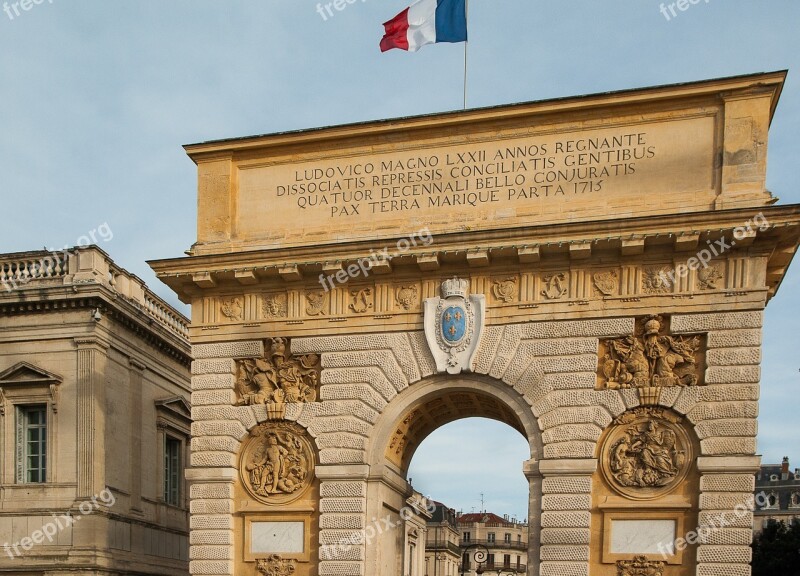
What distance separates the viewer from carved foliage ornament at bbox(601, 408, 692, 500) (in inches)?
673

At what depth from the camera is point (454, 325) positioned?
18453 millimetres

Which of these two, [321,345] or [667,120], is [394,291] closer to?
[321,345]

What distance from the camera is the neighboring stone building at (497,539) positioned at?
101438 mm

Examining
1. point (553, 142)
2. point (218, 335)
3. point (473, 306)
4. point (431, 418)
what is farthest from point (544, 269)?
point (218, 335)

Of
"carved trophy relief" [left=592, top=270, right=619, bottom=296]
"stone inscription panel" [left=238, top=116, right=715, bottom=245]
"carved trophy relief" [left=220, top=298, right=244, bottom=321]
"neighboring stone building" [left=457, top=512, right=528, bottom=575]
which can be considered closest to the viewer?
"carved trophy relief" [left=592, top=270, right=619, bottom=296]

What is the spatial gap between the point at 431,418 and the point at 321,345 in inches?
123

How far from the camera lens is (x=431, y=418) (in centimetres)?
2053

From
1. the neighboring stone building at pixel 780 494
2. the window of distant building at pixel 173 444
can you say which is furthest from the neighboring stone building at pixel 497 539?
the window of distant building at pixel 173 444

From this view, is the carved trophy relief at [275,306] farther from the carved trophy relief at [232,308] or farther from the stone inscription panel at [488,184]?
the stone inscription panel at [488,184]

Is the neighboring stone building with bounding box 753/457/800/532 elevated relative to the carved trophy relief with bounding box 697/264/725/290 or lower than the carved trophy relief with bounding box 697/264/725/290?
lower

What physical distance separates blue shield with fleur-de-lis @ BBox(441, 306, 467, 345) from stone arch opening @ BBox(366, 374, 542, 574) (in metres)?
0.78

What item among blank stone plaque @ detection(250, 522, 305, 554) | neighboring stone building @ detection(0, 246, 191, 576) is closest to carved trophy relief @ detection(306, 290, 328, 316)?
blank stone plaque @ detection(250, 522, 305, 554)

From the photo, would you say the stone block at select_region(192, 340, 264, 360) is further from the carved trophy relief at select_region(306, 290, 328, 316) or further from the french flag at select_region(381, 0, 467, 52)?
the french flag at select_region(381, 0, 467, 52)

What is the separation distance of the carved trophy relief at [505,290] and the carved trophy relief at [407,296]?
1.61 metres
